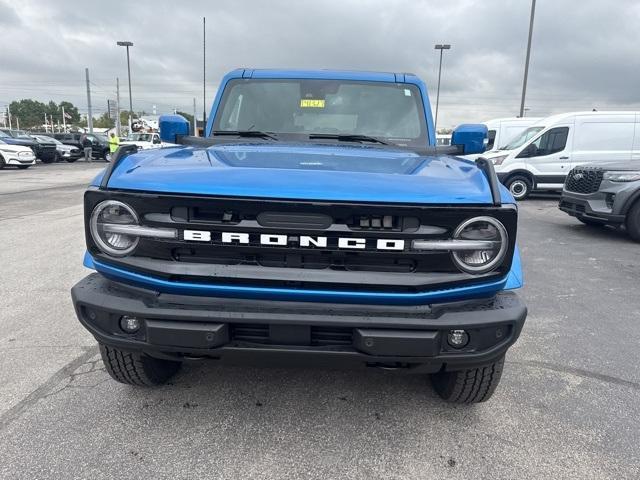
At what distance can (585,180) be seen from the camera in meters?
8.47

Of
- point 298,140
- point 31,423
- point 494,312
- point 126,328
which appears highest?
point 298,140

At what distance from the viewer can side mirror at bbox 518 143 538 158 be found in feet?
44.2

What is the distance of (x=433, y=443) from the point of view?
2.49 meters

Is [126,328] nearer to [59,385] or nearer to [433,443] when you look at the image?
[59,385]

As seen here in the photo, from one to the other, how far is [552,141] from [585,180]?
5.52m

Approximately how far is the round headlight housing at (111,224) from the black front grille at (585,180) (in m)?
8.19

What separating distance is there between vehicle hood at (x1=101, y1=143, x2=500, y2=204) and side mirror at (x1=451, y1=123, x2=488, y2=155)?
100 cm

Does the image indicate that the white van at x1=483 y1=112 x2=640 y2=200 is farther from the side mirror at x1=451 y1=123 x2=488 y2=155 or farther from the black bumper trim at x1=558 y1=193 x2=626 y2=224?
the side mirror at x1=451 y1=123 x2=488 y2=155

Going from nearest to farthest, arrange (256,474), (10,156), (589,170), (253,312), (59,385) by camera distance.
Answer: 1. (253,312)
2. (256,474)
3. (59,385)
4. (589,170)
5. (10,156)

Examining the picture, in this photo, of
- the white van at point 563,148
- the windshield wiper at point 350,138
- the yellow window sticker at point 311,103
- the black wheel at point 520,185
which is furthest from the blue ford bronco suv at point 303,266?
the black wheel at point 520,185

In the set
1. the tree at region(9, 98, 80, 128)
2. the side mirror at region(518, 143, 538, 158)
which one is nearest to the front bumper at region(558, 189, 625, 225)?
the side mirror at region(518, 143, 538, 158)

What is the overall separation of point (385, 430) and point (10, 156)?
22.8 meters

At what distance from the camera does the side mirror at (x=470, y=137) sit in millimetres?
3461

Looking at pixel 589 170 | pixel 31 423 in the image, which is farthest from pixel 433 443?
pixel 589 170
